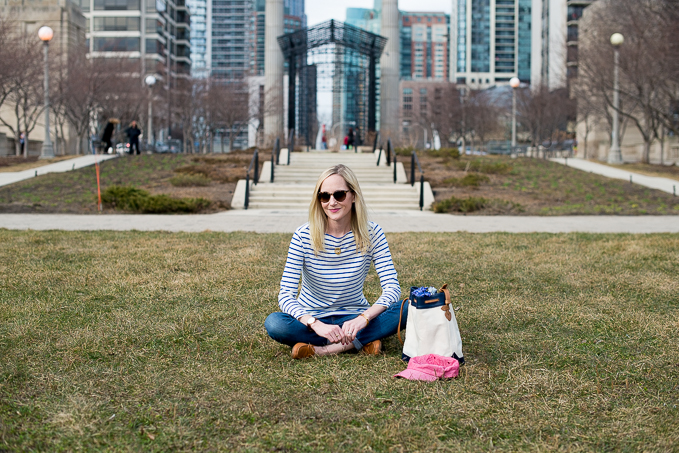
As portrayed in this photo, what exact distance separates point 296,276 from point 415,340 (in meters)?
0.77

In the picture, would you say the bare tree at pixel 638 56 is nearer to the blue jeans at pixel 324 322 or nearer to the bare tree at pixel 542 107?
the bare tree at pixel 542 107

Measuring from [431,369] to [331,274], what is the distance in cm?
82

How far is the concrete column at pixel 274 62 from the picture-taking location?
112ft

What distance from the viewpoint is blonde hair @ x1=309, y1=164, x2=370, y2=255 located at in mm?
3688

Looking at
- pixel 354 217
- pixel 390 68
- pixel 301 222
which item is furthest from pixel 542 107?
pixel 354 217

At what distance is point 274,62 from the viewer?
3500 cm

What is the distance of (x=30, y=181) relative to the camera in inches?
726

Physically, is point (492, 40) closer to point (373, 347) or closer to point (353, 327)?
point (373, 347)

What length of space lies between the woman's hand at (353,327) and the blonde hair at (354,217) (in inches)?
16.9

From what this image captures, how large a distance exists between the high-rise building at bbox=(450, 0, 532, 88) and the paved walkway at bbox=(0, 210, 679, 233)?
16480 cm

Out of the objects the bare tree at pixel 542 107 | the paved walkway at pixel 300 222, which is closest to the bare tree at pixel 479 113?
the bare tree at pixel 542 107

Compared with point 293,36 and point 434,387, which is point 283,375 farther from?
point 293,36

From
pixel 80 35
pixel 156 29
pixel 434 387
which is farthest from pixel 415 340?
pixel 156 29

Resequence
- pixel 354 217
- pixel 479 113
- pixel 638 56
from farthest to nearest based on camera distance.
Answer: pixel 479 113
pixel 638 56
pixel 354 217
